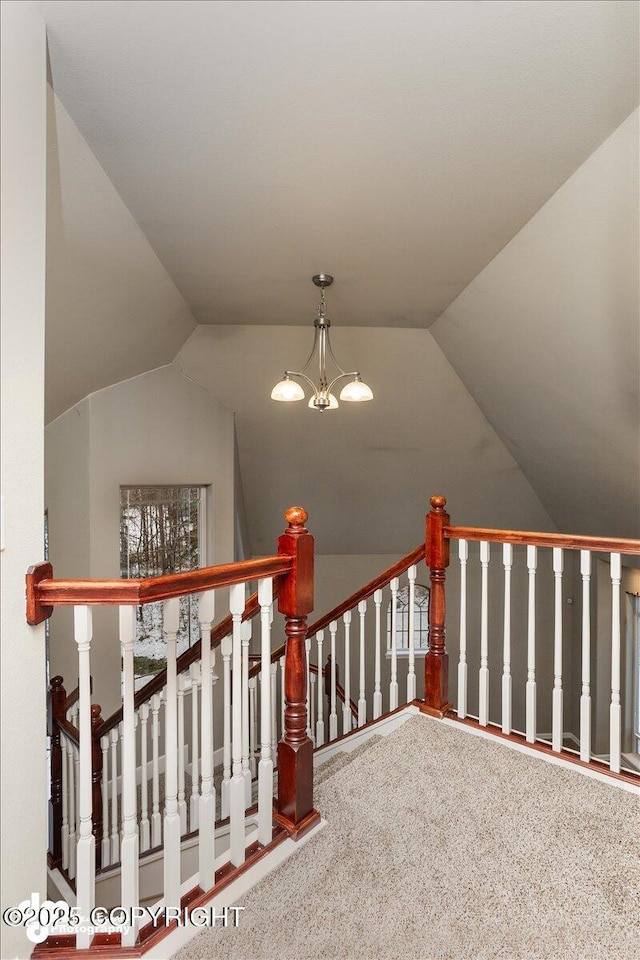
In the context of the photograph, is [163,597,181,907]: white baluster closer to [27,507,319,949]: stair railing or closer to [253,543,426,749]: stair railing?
[27,507,319,949]: stair railing

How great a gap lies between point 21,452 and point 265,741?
3.82 ft

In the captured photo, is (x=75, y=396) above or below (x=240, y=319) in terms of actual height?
below

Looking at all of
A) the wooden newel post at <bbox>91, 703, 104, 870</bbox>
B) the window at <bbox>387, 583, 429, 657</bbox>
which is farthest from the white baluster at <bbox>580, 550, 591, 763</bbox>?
the window at <bbox>387, 583, 429, 657</bbox>

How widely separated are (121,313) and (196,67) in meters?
1.73

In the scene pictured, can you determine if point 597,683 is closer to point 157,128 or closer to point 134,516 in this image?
point 134,516

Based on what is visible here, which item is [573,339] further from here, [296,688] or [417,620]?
[417,620]

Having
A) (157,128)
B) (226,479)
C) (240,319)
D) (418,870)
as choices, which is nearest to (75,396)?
(240,319)

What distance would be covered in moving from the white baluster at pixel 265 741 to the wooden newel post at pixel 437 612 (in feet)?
3.74

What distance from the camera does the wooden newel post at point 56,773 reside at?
302cm

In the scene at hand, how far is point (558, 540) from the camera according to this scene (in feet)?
7.80

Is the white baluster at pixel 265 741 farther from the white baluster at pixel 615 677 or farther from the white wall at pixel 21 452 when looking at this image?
the white baluster at pixel 615 677

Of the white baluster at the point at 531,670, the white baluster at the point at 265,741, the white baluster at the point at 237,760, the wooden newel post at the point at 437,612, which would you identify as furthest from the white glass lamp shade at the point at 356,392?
the white baluster at the point at 237,760

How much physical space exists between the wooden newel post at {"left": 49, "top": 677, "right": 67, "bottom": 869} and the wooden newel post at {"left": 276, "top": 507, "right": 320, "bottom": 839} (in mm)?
1675

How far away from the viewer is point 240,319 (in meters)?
4.28
